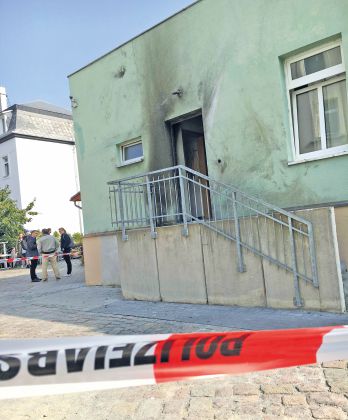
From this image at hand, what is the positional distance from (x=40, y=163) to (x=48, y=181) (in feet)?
4.44

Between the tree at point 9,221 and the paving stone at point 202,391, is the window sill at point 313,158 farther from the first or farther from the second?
the tree at point 9,221

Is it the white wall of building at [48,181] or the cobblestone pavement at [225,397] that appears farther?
the white wall of building at [48,181]

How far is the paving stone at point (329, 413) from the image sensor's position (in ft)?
9.84

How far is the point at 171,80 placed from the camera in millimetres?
8703

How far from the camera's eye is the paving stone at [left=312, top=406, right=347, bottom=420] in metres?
3.00

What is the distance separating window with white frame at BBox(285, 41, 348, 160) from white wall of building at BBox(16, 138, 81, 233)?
24.2 meters

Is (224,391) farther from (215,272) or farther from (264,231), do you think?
(215,272)

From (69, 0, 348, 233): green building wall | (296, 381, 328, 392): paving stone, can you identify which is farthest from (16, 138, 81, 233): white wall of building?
(296, 381, 328, 392): paving stone

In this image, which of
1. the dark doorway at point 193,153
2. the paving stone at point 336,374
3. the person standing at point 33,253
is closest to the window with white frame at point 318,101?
the dark doorway at point 193,153

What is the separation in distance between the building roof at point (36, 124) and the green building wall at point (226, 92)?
68.2 ft

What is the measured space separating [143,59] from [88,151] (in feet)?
8.92

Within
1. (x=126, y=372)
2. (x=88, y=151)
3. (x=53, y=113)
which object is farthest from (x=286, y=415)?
(x=53, y=113)

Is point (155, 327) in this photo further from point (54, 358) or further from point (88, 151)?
point (88, 151)

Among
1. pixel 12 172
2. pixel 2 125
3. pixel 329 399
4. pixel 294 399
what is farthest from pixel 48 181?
pixel 329 399
